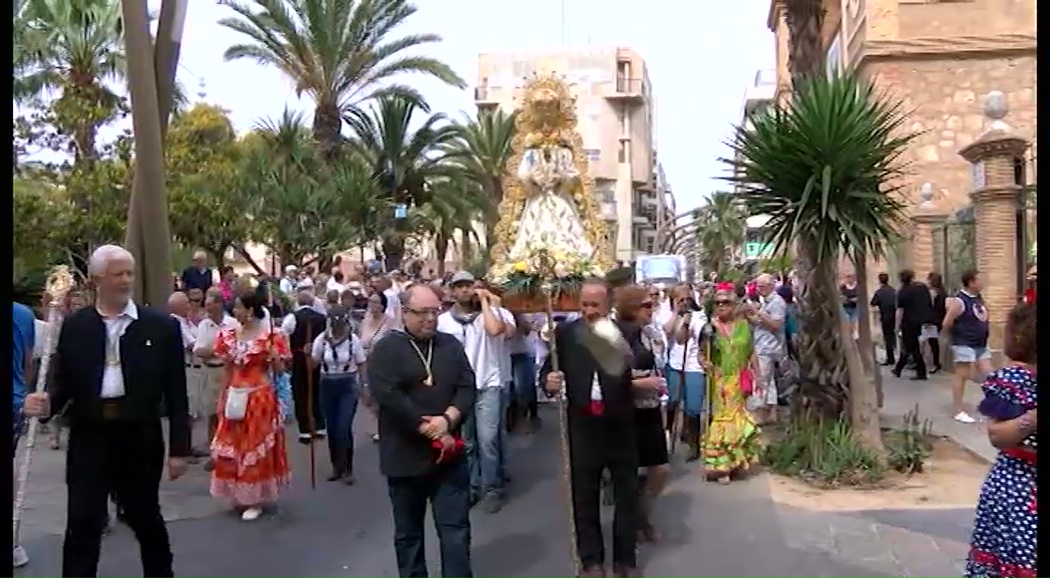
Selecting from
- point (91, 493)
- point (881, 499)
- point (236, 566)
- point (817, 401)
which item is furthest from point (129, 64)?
point (881, 499)

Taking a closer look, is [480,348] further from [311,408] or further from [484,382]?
[311,408]

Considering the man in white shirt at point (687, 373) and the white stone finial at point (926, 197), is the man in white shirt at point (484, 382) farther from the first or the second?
the white stone finial at point (926, 197)

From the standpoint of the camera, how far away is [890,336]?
61.8ft

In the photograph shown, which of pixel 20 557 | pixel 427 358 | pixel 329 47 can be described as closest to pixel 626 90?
pixel 329 47

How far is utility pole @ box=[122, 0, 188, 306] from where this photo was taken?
10.8 meters

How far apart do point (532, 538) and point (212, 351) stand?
2.94m

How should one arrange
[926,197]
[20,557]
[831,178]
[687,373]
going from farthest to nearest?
[926,197]
[687,373]
[831,178]
[20,557]

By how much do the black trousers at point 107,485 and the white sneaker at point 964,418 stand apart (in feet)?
30.6

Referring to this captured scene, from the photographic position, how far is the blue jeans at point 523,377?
12.1m

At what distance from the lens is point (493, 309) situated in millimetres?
9180

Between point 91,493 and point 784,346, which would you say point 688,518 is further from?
point 784,346

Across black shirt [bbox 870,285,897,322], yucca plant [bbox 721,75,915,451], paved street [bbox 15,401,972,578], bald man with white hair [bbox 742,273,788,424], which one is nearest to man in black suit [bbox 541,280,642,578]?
paved street [bbox 15,401,972,578]

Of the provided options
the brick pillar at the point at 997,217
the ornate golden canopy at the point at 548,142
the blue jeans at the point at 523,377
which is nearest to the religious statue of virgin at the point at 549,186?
the ornate golden canopy at the point at 548,142

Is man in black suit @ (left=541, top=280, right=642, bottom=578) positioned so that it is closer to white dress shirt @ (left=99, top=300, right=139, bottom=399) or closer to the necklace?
the necklace
